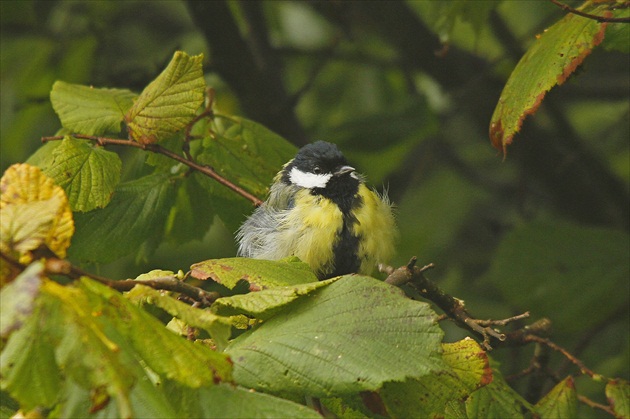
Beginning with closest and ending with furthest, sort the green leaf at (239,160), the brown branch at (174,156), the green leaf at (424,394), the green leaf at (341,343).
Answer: the green leaf at (341,343)
the green leaf at (424,394)
the brown branch at (174,156)
the green leaf at (239,160)

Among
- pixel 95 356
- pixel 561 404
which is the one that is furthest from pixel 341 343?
pixel 561 404

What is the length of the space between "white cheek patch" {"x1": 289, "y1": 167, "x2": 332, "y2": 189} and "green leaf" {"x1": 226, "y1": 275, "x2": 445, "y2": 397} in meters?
1.53

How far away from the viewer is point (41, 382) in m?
1.16

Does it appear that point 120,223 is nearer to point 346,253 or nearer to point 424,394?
point 346,253

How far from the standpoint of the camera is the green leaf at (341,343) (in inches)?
57.1

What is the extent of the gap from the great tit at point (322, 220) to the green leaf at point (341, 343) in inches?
48.2

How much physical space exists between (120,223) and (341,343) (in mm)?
1203

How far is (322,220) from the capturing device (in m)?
2.90

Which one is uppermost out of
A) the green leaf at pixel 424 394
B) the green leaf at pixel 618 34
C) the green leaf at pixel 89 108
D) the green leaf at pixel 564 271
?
the green leaf at pixel 618 34

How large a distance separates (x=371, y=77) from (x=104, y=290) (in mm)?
3751

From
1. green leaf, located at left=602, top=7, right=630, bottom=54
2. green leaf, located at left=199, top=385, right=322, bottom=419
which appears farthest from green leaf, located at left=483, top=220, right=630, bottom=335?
green leaf, located at left=199, top=385, right=322, bottom=419

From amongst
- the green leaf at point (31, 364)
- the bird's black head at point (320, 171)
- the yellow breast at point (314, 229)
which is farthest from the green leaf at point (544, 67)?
the green leaf at point (31, 364)

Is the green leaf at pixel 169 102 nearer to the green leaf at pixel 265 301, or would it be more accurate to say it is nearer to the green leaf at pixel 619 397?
the green leaf at pixel 265 301

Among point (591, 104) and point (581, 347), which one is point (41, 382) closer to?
point (581, 347)
